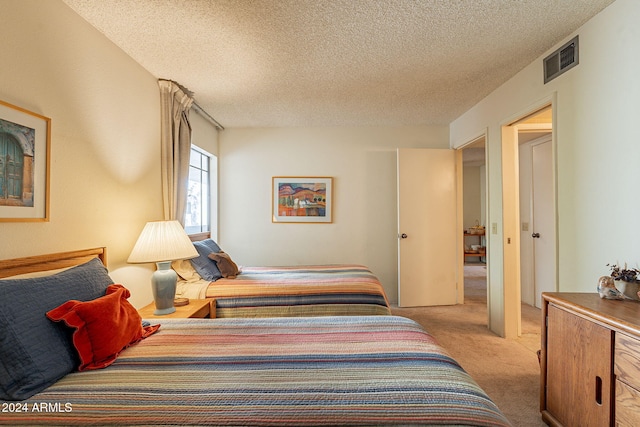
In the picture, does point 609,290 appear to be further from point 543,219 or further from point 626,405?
point 543,219

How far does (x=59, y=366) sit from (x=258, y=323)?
848 millimetres

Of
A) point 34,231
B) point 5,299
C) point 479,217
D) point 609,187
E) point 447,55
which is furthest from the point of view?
point 479,217

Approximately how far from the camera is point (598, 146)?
6.41 ft

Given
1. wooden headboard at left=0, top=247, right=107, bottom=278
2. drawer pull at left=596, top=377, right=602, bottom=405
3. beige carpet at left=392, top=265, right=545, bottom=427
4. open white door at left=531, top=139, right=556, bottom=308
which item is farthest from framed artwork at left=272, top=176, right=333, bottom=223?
drawer pull at left=596, top=377, right=602, bottom=405

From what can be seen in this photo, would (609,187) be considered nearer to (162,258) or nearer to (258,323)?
(258,323)

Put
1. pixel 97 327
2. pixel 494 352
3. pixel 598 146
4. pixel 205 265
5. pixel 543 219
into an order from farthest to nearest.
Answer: pixel 543 219
pixel 205 265
pixel 494 352
pixel 598 146
pixel 97 327

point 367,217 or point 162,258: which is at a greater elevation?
point 367,217

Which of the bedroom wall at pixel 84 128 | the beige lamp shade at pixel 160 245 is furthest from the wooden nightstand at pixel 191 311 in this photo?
the beige lamp shade at pixel 160 245

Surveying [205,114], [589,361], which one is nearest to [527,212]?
[589,361]

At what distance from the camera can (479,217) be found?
25.8 feet

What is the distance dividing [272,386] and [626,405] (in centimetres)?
151

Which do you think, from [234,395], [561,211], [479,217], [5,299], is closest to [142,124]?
[5,299]

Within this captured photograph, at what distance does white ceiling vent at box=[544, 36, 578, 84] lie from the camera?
84.3 inches

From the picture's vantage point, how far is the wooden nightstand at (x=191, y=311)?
7.01 ft
